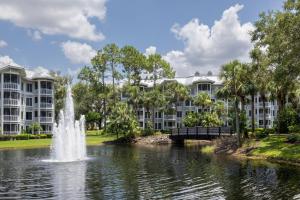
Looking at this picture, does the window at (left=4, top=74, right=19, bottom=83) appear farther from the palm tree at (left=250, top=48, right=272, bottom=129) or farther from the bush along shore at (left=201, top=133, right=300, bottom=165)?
the palm tree at (left=250, top=48, right=272, bottom=129)

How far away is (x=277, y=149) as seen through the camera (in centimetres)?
4506

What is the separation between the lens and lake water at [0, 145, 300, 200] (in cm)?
2319

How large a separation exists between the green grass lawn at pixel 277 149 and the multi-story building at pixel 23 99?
50.5 m

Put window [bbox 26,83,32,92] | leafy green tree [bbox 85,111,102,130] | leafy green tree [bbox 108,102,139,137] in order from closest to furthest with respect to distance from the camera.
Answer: leafy green tree [bbox 108,102,139,137], window [bbox 26,83,32,92], leafy green tree [bbox 85,111,102,130]

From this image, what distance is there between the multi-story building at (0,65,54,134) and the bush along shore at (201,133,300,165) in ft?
144

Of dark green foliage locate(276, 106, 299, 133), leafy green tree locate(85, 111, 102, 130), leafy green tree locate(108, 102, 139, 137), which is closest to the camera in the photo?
dark green foliage locate(276, 106, 299, 133)

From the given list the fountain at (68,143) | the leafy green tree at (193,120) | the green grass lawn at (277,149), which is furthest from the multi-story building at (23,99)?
the green grass lawn at (277,149)

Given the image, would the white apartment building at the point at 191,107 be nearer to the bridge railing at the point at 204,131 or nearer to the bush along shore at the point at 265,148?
the bridge railing at the point at 204,131

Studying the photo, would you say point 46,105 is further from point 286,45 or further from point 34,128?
point 286,45

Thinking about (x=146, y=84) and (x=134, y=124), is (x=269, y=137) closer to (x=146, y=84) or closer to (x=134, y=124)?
(x=134, y=124)

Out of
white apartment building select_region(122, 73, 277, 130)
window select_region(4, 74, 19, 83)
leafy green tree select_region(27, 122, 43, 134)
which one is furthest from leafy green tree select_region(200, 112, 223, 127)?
window select_region(4, 74, 19, 83)

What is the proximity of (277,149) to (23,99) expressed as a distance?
189 ft

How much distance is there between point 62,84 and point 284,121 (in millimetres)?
70127

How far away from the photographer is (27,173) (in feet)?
107
